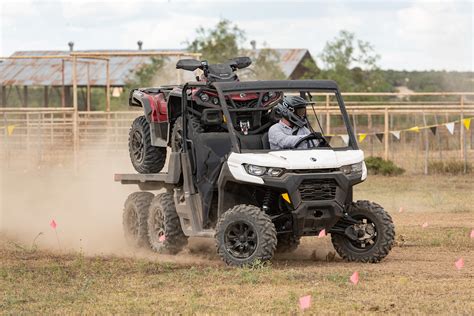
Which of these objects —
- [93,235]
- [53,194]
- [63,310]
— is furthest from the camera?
[53,194]

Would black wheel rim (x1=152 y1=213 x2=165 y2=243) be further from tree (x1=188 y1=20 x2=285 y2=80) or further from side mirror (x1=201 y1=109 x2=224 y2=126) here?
tree (x1=188 y1=20 x2=285 y2=80)

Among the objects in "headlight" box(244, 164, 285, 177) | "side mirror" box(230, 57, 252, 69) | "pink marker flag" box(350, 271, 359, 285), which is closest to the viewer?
"pink marker flag" box(350, 271, 359, 285)

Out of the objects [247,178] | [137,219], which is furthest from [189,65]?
[137,219]

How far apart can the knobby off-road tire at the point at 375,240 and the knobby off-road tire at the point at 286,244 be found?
0.66 metres

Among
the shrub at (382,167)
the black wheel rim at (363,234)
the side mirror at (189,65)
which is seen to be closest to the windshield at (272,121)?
the side mirror at (189,65)

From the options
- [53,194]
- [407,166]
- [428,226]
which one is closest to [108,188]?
[53,194]

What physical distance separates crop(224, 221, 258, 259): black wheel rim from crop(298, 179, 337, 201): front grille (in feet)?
2.29

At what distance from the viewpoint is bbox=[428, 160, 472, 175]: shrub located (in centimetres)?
2778

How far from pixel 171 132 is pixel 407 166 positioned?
52.6ft

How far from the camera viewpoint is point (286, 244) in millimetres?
13430

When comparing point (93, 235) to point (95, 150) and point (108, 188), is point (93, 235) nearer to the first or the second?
point (108, 188)

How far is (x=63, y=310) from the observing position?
9.48 metres

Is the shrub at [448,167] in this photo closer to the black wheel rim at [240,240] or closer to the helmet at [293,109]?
the helmet at [293,109]

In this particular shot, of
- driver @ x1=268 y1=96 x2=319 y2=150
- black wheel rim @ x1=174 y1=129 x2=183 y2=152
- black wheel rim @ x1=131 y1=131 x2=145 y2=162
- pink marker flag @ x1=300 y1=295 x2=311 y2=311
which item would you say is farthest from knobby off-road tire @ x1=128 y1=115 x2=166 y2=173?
pink marker flag @ x1=300 y1=295 x2=311 y2=311
